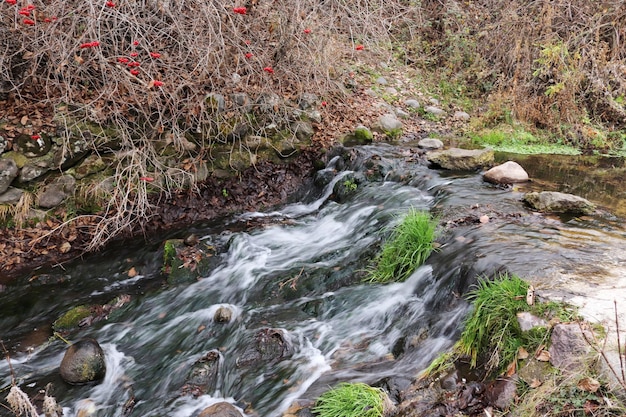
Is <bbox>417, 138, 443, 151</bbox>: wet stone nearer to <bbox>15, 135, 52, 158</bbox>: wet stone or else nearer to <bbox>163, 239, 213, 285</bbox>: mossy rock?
<bbox>163, 239, 213, 285</bbox>: mossy rock

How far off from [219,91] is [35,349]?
3.82 m

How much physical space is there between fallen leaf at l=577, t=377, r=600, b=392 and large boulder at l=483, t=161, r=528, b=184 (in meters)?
3.86

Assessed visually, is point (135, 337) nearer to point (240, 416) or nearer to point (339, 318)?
point (240, 416)

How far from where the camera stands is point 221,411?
3021mm

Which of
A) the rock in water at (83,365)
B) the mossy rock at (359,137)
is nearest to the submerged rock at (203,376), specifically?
the rock in water at (83,365)

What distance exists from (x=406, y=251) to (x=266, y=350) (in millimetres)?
1626

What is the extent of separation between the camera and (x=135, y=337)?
4336mm

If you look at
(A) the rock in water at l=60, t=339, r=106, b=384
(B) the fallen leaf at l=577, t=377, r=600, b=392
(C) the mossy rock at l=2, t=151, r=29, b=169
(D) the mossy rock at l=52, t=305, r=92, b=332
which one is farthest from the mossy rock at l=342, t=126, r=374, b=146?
(B) the fallen leaf at l=577, t=377, r=600, b=392

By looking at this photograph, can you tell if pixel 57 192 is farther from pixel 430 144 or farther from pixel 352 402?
pixel 430 144

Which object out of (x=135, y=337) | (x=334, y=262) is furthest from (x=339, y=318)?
(x=135, y=337)

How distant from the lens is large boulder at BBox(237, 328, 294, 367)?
365cm

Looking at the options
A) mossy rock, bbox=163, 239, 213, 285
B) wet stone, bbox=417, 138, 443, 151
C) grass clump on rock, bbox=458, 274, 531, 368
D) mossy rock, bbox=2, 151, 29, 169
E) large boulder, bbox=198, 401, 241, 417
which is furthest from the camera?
wet stone, bbox=417, 138, 443, 151

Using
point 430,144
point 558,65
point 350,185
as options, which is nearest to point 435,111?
point 430,144

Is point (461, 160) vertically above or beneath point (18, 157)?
beneath
